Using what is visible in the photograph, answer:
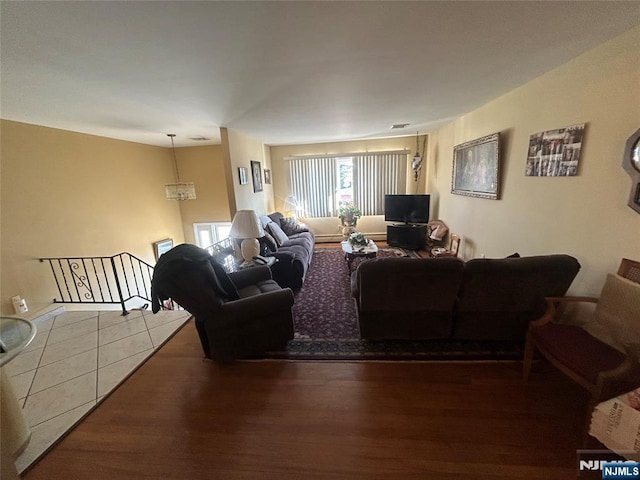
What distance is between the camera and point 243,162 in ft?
14.7

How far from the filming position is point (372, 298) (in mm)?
2213

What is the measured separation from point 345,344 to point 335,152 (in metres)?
4.96

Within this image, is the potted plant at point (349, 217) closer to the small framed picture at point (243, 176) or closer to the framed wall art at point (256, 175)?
the framed wall art at point (256, 175)

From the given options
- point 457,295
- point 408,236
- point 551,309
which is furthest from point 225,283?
point 408,236

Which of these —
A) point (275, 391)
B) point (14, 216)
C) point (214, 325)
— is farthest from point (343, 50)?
point (14, 216)

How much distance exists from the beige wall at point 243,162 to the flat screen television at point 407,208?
114 inches

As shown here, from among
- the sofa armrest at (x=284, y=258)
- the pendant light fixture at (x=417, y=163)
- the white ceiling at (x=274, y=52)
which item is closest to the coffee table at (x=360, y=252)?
the sofa armrest at (x=284, y=258)

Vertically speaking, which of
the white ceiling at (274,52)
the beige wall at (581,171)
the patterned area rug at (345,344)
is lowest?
the patterned area rug at (345,344)

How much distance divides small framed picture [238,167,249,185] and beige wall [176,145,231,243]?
5.59 ft

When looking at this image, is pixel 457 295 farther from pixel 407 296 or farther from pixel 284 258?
pixel 284 258

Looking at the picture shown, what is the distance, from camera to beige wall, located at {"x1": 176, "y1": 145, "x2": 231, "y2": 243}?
5.89m

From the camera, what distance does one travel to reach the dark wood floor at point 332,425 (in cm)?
141

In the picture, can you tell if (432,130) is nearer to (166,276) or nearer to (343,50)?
(343,50)

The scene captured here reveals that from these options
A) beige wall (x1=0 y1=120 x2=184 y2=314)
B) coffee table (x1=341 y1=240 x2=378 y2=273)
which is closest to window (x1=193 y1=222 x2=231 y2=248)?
beige wall (x1=0 y1=120 x2=184 y2=314)
